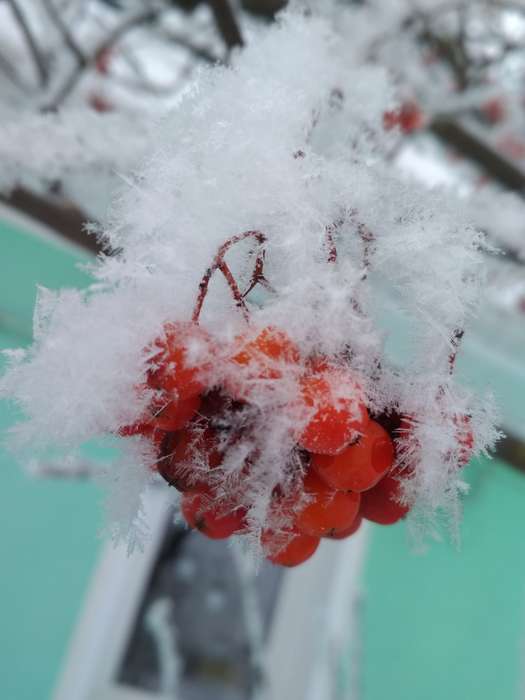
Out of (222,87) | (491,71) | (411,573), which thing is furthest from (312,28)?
(411,573)

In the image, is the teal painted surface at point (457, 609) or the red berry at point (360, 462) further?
the teal painted surface at point (457, 609)

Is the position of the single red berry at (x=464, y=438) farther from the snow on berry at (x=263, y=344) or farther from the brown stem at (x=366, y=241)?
the brown stem at (x=366, y=241)

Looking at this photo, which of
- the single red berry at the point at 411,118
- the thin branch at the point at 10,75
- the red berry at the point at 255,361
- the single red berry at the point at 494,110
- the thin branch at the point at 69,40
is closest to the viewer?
the red berry at the point at 255,361

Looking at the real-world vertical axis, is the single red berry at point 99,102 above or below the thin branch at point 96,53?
above

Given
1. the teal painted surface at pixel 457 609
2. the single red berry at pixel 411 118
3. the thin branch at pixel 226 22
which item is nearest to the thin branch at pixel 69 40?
the thin branch at pixel 226 22

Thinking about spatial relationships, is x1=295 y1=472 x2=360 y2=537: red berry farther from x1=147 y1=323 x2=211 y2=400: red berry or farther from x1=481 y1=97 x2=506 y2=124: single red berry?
x1=481 y1=97 x2=506 y2=124: single red berry

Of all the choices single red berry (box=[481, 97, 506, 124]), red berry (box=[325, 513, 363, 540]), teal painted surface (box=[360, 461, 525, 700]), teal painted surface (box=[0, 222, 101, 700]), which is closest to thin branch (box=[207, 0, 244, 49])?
red berry (box=[325, 513, 363, 540])

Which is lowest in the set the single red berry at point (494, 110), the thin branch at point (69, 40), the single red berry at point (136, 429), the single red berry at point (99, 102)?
the single red berry at point (136, 429)
